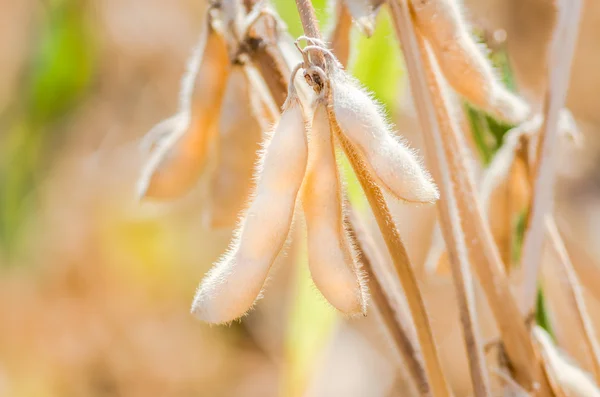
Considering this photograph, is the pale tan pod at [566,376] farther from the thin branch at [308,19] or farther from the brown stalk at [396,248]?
the thin branch at [308,19]

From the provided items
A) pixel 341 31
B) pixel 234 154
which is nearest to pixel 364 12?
pixel 341 31

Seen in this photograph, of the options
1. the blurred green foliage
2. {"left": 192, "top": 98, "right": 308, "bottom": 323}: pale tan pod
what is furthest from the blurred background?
{"left": 192, "top": 98, "right": 308, "bottom": 323}: pale tan pod


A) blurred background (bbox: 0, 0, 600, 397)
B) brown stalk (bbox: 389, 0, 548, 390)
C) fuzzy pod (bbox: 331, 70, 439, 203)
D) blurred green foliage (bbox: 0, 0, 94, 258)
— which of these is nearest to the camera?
fuzzy pod (bbox: 331, 70, 439, 203)

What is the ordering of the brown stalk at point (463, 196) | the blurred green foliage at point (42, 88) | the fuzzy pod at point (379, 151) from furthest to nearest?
1. the blurred green foliage at point (42, 88)
2. the brown stalk at point (463, 196)
3. the fuzzy pod at point (379, 151)

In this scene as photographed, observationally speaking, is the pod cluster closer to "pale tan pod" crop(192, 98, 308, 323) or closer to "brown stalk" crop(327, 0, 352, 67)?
"pale tan pod" crop(192, 98, 308, 323)

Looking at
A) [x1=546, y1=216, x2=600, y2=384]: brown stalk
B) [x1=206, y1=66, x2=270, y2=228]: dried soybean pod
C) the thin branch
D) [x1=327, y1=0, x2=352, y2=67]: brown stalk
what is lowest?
[x1=546, y1=216, x2=600, y2=384]: brown stalk

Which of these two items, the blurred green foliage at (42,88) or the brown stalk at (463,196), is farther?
the blurred green foliage at (42,88)

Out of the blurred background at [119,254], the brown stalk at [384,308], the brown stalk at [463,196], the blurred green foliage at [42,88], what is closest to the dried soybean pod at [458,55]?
the brown stalk at [463,196]
